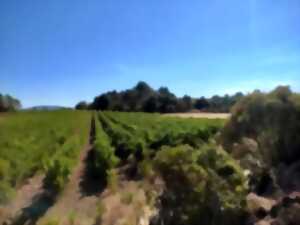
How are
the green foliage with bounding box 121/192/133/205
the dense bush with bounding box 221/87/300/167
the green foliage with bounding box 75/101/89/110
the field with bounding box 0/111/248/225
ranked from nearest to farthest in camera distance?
the field with bounding box 0/111/248/225 < the green foliage with bounding box 121/192/133/205 < the dense bush with bounding box 221/87/300/167 < the green foliage with bounding box 75/101/89/110

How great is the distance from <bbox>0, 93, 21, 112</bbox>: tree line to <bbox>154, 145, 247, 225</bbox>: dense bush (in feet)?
235

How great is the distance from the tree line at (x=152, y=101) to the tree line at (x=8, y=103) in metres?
22.3

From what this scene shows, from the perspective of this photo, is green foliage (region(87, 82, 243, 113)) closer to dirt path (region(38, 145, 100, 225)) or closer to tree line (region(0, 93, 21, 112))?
tree line (region(0, 93, 21, 112))

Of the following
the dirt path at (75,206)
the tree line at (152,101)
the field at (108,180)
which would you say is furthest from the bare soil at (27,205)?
the tree line at (152,101)

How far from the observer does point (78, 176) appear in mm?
14234

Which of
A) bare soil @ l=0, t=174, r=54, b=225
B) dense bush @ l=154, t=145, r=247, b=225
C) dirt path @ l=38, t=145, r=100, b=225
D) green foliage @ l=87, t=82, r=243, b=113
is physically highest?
green foliage @ l=87, t=82, r=243, b=113

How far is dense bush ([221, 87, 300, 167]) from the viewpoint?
39.0 feet

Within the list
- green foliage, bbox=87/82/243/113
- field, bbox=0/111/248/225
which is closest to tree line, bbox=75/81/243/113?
green foliage, bbox=87/82/243/113

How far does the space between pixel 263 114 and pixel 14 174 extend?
8.84 m

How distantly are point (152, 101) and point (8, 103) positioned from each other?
32.3m

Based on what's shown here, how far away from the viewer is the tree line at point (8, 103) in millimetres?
72325

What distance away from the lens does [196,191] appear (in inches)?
275

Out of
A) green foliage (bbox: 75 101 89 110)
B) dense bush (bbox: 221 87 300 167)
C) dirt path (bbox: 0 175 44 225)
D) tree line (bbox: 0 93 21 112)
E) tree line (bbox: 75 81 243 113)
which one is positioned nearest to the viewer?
dirt path (bbox: 0 175 44 225)

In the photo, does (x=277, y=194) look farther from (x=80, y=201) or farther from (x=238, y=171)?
(x=80, y=201)
